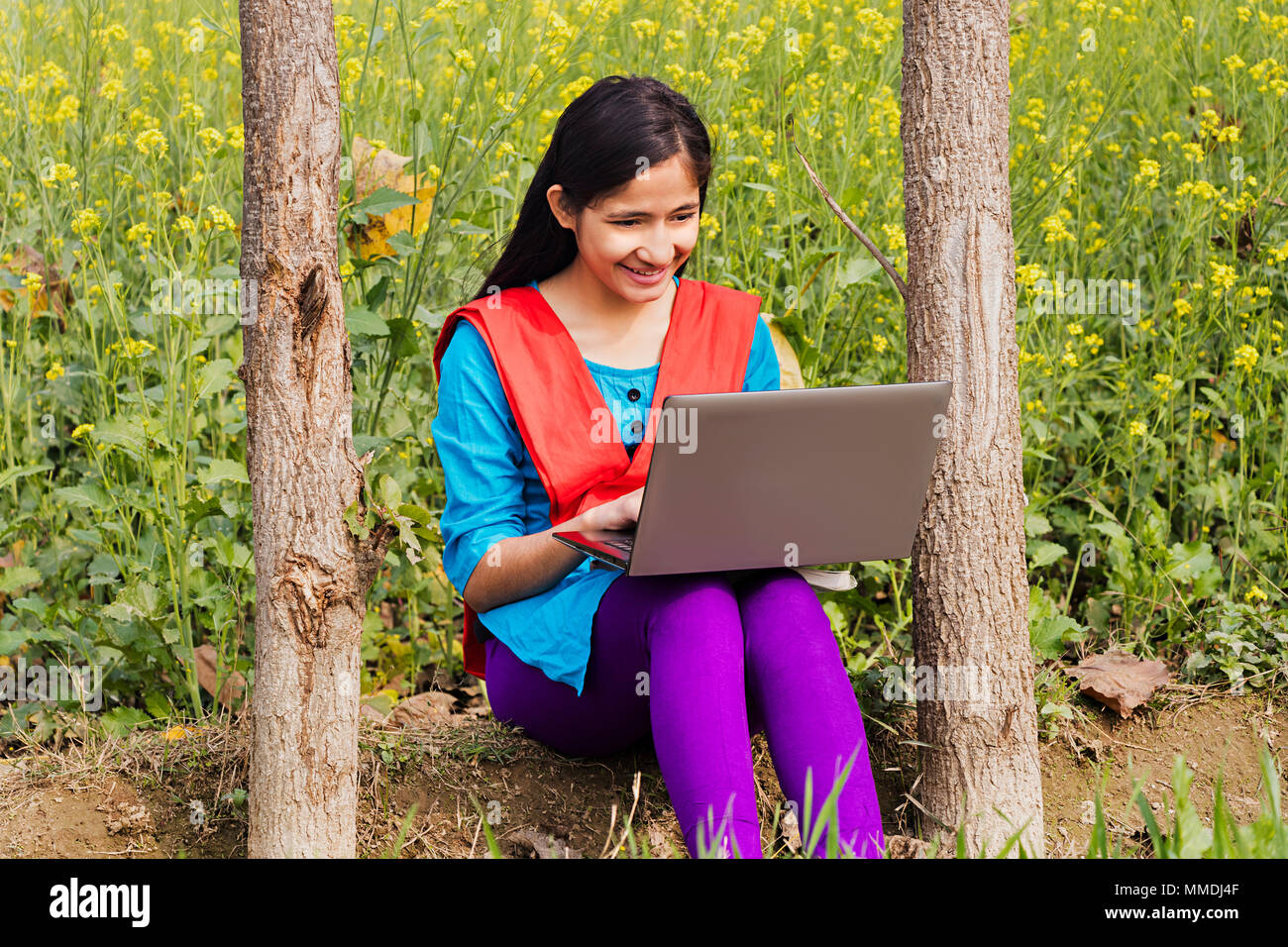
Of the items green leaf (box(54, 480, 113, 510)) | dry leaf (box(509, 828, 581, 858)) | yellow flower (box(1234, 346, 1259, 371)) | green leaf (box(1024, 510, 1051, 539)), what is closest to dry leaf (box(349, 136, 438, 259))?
green leaf (box(54, 480, 113, 510))

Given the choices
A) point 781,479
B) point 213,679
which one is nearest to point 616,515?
point 781,479

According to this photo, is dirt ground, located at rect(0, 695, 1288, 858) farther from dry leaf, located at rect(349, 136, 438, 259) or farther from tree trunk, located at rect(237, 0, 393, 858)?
dry leaf, located at rect(349, 136, 438, 259)

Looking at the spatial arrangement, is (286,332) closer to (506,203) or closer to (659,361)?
(659,361)

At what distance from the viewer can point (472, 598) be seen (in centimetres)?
194

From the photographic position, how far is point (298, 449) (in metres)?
1.63

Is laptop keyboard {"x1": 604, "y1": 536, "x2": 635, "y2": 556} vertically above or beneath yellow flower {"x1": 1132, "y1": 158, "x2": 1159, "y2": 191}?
beneath

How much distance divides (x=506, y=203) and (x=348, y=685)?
1444mm

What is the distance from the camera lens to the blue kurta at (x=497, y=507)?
1.87 meters

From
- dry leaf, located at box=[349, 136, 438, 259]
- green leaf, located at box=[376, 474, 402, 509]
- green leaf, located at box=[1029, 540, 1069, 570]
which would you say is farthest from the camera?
green leaf, located at box=[1029, 540, 1069, 570]

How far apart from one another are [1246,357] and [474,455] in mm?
1706

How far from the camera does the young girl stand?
65.1 inches

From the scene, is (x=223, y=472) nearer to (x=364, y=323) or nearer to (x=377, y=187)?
(x=364, y=323)

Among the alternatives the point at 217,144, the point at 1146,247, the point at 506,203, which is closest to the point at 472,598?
the point at 217,144

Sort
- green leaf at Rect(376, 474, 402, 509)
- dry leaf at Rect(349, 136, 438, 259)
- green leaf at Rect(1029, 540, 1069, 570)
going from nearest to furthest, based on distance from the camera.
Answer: green leaf at Rect(376, 474, 402, 509) < dry leaf at Rect(349, 136, 438, 259) < green leaf at Rect(1029, 540, 1069, 570)
